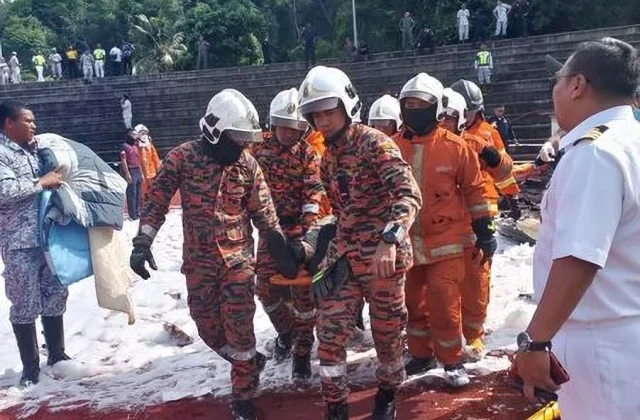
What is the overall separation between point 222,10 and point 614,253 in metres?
36.1

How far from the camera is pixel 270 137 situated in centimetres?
523

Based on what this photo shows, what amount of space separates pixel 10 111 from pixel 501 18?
2152 centimetres

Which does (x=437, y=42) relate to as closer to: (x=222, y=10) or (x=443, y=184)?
(x=222, y=10)

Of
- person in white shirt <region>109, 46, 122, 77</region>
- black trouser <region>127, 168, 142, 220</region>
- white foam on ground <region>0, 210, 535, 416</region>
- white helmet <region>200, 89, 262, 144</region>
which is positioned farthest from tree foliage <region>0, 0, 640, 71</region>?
white helmet <region>200, 89, 262, 144</region>

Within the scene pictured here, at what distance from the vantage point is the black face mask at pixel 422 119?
179 inches

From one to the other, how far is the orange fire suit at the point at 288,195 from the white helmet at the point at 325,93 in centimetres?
109

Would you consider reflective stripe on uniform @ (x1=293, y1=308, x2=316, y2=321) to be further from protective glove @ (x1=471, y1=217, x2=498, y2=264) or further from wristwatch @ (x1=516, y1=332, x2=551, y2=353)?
wristwatch @ (x1=516, y1=332, x2=551, y2=353)

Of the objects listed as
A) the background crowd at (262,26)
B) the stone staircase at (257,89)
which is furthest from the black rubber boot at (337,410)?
the background crowd at (262,26)

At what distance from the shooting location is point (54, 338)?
5.55m

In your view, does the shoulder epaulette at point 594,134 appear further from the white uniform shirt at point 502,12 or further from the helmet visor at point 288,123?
the white uniform shirt at point 502,12

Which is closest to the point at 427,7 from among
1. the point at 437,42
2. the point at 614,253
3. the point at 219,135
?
the point at 437,42

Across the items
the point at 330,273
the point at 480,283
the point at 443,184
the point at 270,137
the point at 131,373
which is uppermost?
the point at 270,137

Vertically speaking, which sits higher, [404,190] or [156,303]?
[404,190]

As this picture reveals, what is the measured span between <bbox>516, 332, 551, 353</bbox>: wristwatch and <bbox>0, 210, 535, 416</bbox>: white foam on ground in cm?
274
